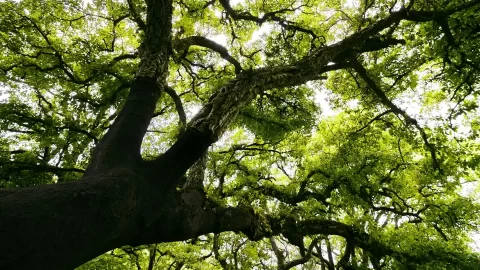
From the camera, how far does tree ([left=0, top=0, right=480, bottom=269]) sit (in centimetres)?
305

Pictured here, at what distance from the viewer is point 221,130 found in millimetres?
4148

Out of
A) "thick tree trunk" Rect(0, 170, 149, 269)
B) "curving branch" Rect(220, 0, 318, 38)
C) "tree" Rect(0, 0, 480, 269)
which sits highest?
"curving branch" Rect(220, 0, 318, 38)

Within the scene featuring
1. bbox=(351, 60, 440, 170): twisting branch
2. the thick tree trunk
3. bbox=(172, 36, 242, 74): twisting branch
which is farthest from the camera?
bbox=(351, 60, 440, 170): twisting branch

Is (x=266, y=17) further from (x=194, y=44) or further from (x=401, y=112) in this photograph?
(x=401, y=112)

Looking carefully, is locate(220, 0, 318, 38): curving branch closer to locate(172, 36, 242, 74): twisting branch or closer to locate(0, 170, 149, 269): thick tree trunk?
locate(172, 36, 242, 74): twisting branch

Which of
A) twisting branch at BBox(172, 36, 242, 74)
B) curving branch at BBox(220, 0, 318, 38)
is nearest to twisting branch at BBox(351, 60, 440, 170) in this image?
curving branch at BBox(220, 0, 318, 38)

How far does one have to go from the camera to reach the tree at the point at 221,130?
120 inches

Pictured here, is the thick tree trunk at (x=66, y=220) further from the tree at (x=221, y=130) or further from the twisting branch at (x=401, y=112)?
the twisting branch at (x=401, y=112)

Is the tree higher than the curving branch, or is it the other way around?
the curving branch

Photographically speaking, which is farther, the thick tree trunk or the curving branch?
the curving branch

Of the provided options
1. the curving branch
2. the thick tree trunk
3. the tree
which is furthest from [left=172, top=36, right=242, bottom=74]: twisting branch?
the thick tree trunk

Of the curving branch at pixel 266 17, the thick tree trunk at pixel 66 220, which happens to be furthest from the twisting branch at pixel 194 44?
the thick tree trunk at pixel 66 220

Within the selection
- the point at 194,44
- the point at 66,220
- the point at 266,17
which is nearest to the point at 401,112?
the point at 266,17

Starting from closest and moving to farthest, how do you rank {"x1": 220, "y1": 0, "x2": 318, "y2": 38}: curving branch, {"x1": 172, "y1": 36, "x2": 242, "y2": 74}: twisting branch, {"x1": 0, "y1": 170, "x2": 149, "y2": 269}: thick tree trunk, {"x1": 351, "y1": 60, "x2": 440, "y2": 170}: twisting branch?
{"x1": 0, "y1": 170, "x2": 149, "y2": 269}: thick tree trunk < {"x1": 172, "y1": 36, "x2": 242, "y2": 74}: twisting branch < {"x1": 351, "y1": 60, "x2": 440, "y2": 170}: twisting branch < {"x1": 220, "y1": 0, "x2": 318, "y2": 38}: curving branch
